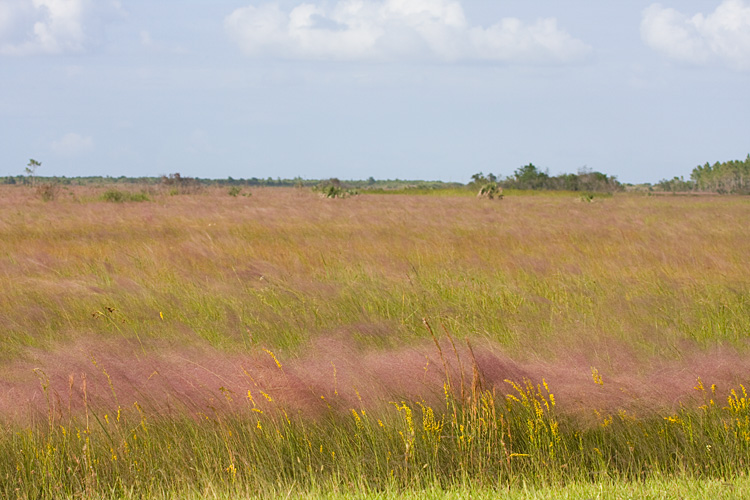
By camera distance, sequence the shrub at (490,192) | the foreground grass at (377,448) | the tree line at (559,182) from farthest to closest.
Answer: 1. the tree line at (559,182)
2. the shrub at (490,192)
3. the foreground grass at (377,448)

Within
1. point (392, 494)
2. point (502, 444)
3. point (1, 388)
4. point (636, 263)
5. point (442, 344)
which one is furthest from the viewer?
point (636, 263)

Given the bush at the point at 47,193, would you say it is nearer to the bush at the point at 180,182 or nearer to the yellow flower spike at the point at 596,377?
the bush at the point at 180,182

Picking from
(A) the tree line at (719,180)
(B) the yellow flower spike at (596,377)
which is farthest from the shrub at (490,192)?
(A) the tree line at (719,180)

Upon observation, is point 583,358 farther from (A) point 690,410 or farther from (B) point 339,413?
(B) point 339,413

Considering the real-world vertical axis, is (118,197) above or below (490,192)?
below

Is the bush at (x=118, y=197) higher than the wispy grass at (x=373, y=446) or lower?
higher

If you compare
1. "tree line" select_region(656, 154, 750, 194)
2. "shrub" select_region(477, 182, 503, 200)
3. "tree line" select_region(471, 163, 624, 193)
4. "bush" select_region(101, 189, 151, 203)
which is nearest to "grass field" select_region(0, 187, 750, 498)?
"bush" select_region(101, 189, 151, 203)

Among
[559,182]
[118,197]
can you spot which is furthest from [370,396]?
[559,182]

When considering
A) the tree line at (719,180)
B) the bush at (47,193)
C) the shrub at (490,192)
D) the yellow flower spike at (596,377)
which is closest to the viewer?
the yellow flower spike at (596,377)

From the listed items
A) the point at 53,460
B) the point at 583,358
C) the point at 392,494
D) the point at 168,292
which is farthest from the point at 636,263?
the point at 53,460

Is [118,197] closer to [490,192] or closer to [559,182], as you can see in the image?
[490,192]

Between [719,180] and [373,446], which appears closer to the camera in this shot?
[373,446]

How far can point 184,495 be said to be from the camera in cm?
387

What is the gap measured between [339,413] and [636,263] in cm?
657
